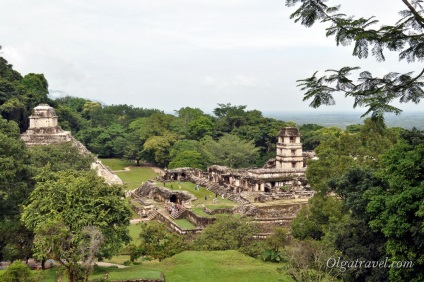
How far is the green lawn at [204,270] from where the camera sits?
1691 cm

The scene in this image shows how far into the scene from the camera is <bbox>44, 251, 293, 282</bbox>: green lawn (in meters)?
16.9

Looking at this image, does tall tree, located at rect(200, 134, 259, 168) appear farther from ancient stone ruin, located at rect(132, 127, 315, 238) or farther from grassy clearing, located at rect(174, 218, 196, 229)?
grassy clearing, located at rect(174, 218, 196, 229)

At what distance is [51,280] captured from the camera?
1644 cm

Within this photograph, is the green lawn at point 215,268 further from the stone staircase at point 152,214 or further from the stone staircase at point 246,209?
the stone staircase at point 152,214

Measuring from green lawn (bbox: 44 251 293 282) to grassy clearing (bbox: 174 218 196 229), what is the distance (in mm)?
8696

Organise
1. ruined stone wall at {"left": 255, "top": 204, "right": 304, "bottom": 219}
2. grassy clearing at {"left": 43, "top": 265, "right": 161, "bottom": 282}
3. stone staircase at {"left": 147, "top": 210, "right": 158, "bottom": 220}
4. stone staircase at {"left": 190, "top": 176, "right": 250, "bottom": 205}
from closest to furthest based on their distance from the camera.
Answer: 1. grassy clearing at {"left": 43, "top": 265, "right": 161, "bottom": 282}
2. ruined stone wall at {"left": 255, "top": 204, "right": 304, "bottom": 219}
3. stone staircase at {"left": 190, "top": 176, "right": 250, "bottom": 205}
4. stone staircase at {"left": 147, "top": 210, "right": 158, "bottom": 220}

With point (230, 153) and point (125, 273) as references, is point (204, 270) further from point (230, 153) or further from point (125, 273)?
point (230, 153)

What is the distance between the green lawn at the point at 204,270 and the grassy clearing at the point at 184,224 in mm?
8696

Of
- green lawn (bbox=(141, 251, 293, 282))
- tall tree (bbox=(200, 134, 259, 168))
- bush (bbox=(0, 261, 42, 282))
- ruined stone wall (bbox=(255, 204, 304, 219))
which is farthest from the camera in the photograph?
tall tree (bbox=(200, 134, 259, 168))

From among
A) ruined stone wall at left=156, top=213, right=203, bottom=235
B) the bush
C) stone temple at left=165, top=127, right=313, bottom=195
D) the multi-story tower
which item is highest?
the multi-story tower

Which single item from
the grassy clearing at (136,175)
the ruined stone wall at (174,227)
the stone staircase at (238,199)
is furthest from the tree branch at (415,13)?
the grassy clearing at (136,175)

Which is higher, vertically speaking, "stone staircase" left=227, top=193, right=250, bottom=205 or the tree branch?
the tree branch

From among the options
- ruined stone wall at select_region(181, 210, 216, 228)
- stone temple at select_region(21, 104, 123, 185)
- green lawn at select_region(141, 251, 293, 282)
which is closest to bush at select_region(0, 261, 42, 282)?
green lawn at select_region(141, 251, 293, 282)

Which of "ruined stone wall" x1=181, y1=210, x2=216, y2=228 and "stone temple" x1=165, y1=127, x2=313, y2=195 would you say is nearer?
"ruined stone wall" x1=181, y1=210, x2=216, y2=228
